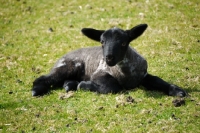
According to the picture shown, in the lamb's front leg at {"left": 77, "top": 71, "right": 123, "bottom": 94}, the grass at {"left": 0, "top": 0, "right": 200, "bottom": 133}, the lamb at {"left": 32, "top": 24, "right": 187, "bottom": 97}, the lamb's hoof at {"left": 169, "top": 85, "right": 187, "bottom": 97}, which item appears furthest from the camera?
the lamb's front leg at {"left": 77, "top": 71, "right": 123, "bottom": 94}

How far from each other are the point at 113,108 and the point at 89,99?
1.01 meters

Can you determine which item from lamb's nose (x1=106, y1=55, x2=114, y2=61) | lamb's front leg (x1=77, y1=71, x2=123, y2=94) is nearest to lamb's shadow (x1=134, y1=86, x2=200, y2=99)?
lamb's front leg (x1=77, y1=71, x2=123, y2=94)

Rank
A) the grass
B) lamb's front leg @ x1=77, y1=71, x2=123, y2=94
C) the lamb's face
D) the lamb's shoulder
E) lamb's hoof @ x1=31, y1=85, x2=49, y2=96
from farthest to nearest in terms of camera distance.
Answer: lamb's hoof @ x1=31, y1=85, x2=49, y2=96 < the lamb's shoulder < lamb's front leg @ x1=77, y1=71, x2=123, y2=94 < the lamb's face < the grass

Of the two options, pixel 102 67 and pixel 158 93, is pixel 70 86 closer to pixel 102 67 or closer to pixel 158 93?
pixel 102 67

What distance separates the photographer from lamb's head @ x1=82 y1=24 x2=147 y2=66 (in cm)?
952

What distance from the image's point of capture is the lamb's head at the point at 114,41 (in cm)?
952

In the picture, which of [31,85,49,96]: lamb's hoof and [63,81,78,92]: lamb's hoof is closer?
[31,85,49,96]: lamb's hoof

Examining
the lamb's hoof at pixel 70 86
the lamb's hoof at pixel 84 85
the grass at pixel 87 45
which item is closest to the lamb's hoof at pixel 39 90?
the grass at pixel 87 45

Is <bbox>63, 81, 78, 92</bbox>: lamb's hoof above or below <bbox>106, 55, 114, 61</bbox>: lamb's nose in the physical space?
below

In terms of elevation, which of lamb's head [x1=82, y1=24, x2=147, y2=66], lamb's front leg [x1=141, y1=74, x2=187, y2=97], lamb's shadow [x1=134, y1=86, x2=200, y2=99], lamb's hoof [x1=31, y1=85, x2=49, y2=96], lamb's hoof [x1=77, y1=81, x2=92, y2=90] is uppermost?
lamb's head [x1=82, y1=24, x2=147, y2=66]

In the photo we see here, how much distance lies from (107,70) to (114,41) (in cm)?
120

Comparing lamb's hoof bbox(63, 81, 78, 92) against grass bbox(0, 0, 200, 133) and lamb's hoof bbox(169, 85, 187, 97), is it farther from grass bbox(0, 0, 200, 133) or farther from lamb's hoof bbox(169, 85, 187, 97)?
lamb's hoof bbox(169, 85, 187, 97)

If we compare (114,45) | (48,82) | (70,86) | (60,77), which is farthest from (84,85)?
(114,45)

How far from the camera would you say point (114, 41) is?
980cm
